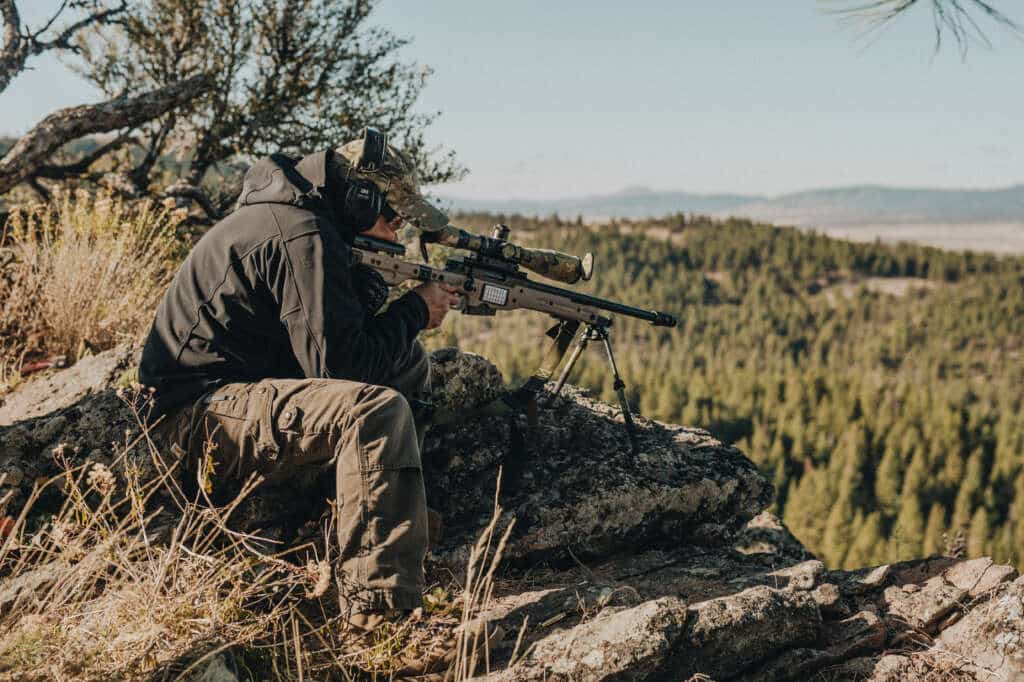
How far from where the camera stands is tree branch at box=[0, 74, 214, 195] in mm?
8320

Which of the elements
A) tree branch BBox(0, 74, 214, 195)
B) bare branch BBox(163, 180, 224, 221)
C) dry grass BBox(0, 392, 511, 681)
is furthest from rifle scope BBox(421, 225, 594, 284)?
bare branch BBox(163, 180, 224, 221)

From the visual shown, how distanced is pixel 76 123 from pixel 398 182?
18.3ft

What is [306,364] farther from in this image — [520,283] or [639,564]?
[639,564]

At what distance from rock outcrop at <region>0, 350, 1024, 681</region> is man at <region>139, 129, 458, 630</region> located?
2.18 feet

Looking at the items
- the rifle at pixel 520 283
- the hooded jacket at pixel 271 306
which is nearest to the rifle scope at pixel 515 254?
the rifle at pixel 520 283

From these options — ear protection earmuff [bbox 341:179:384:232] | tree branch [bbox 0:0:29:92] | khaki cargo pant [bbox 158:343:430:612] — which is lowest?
khaki cargo pant [bbox 158:343:430:612]

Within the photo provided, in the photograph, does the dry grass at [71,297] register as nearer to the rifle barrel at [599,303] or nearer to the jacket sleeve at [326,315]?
the jacket sleeve at [326,315]

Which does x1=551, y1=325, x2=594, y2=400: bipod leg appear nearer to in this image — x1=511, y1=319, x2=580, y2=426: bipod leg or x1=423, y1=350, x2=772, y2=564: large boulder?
x1=511, y1=319, x2=580, y2=426: bipod leg

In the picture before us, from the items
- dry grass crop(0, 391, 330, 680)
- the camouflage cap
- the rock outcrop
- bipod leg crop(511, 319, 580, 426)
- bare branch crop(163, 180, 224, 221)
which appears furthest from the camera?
bare branch crop(163, 180, 224, 221)

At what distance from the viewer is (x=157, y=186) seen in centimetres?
1110

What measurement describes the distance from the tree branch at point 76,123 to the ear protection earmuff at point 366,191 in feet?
18.1

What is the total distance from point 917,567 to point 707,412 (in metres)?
52.9

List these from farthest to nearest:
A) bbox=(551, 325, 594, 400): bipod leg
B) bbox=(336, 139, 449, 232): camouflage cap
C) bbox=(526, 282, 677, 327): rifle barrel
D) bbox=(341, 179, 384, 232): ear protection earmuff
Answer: bbox=(551, 325, 594, 400): bipod leg, bbox=(526, 282, 677, 327): rifle barrel, bbox=(336, 139, 449, 232): camouflage cap, bbox=(341, 179, 384, 232): ear protection earmuff

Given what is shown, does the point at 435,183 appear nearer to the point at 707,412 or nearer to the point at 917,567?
the point at 917,567
